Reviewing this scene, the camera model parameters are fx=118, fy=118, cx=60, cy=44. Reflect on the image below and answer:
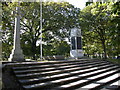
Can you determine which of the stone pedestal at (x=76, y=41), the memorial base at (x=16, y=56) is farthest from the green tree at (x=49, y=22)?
the memorial base at (x=16, y=56)

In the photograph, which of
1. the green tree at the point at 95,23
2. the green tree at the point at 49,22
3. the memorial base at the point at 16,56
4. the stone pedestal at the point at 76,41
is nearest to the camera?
the memorial base at the point at 16,56

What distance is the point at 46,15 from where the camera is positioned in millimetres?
17391

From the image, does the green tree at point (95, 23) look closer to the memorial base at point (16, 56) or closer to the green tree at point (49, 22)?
the green tree at point (49, 22)

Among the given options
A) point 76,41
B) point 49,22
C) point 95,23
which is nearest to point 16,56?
point 76,41

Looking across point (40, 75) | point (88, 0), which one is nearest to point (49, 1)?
point (40, 75)

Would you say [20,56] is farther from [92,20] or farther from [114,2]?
[92,20]

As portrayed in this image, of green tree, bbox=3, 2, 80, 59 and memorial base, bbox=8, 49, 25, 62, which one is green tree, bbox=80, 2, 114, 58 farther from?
memorial base, bbox=8, 49, 25, 62

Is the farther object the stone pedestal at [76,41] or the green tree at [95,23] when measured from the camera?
the green tree at [95,23]

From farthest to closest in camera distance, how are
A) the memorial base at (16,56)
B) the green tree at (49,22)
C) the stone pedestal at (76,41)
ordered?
the green tree at (49,22)
the stone pedestal at (76,41)
the memorial base at (16,56)

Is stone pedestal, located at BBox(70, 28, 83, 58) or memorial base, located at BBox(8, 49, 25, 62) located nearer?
memorial base, located at BBox(8, 49, 25, 62)

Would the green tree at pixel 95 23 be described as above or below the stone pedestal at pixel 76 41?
above

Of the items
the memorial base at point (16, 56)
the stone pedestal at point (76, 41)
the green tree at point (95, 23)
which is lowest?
the memorial base at point (16, 56)

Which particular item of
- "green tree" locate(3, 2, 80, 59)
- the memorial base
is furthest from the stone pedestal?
the memorial base

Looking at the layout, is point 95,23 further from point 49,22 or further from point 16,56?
point 16,56
